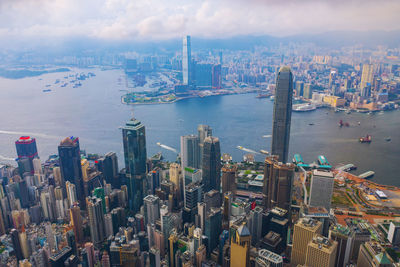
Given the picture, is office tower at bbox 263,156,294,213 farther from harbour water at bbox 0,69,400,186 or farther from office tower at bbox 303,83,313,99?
office tower at bbox 303,83,313,99

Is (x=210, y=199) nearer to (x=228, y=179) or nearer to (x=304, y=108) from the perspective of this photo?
(x=228, y=179)

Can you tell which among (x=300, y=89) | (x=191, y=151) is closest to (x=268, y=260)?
(x=191, y=151)

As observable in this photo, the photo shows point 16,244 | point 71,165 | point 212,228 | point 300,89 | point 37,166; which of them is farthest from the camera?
point 300,89

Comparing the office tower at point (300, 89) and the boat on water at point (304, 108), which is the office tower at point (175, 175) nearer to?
the boat on water at point (304, 108)

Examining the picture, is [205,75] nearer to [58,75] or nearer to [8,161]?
[58,75]

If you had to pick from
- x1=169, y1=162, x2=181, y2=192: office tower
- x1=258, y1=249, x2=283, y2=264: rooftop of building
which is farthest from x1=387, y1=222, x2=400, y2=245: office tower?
x1=169, y1=162, x2=181, y2=192: office tower

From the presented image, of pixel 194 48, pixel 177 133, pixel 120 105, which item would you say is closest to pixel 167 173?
pixel 177 133

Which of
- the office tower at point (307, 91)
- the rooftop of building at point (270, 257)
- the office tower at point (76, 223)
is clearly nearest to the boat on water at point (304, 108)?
the office tower at point (307, 91)
